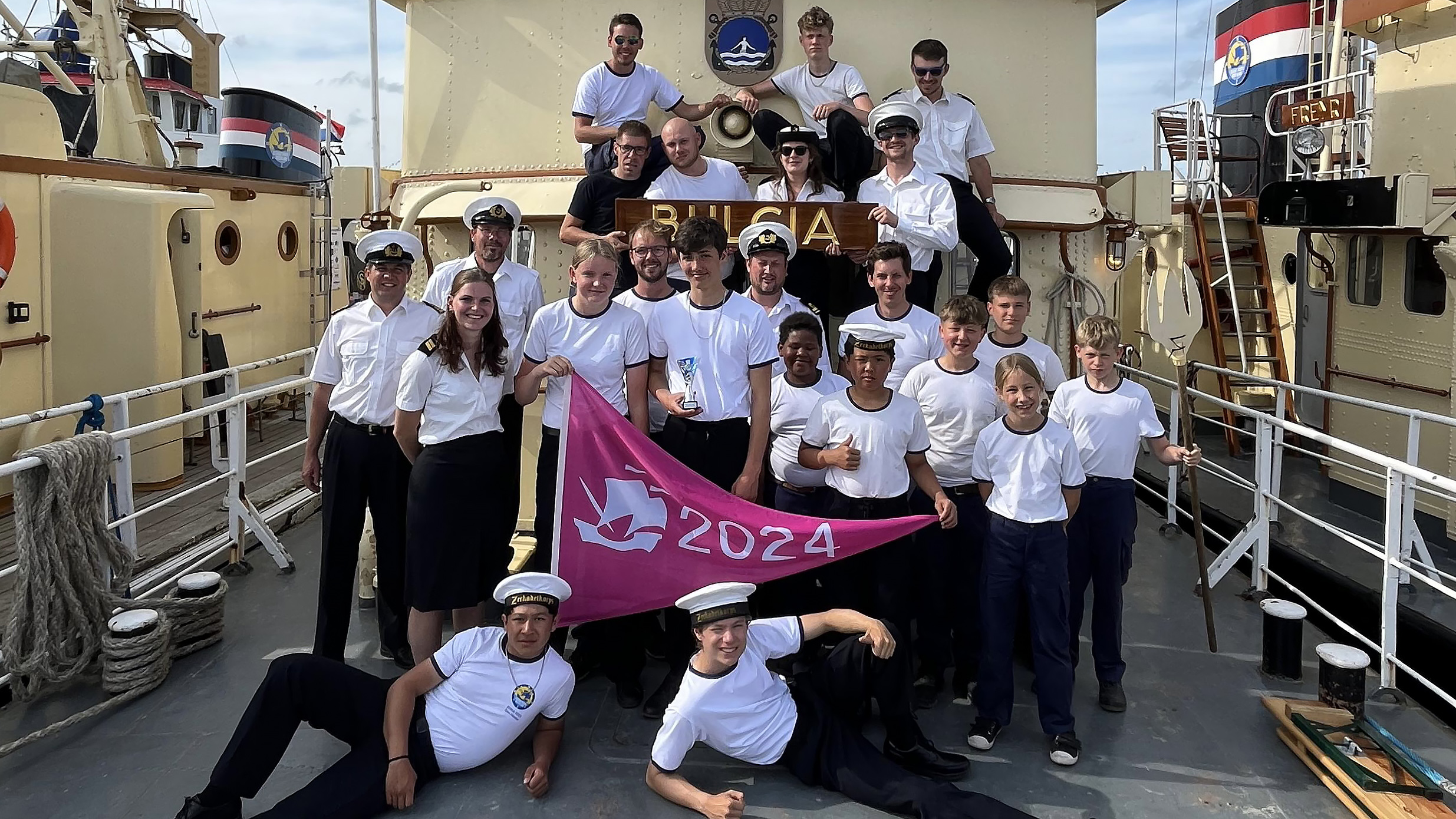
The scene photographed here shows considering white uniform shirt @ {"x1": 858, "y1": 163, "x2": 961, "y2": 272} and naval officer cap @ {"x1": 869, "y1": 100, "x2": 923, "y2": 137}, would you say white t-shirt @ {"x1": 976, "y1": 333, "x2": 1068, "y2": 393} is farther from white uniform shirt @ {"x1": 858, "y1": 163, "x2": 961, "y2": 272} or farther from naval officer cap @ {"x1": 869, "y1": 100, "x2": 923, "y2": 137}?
naval officer cap @ {"x1": 869, "y1": 100, "x2": 923, "y2": 137}

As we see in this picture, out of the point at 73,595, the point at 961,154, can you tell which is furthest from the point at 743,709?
the point at 961,154

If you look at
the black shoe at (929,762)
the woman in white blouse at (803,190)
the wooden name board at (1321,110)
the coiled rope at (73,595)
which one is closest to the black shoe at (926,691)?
the black shoe at (929,762)

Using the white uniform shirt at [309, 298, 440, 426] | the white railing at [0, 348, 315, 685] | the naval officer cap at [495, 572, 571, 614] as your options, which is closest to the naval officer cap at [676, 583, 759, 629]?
the naval officer cap at [495, 572, 571, 614]

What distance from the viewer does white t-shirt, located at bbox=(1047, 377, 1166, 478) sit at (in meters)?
4.46

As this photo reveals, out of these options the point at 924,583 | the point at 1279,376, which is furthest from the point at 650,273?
the point at 1279,376

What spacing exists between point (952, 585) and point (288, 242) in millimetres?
11462

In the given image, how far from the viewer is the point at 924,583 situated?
438 centimetres

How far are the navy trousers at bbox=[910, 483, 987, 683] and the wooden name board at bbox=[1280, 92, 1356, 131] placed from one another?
7576 mm

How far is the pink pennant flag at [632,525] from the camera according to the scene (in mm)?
4160

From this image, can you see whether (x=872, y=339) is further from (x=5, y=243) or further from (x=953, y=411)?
(x=5, y=243)

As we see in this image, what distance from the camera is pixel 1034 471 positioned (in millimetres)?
3955

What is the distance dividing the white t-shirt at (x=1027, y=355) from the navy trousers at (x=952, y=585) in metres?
0.55

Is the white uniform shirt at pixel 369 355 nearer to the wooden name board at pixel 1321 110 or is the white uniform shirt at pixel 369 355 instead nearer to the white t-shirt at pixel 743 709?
the white t-shirt at pixel 743 709

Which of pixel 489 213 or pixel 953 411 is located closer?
pixel 953 411
